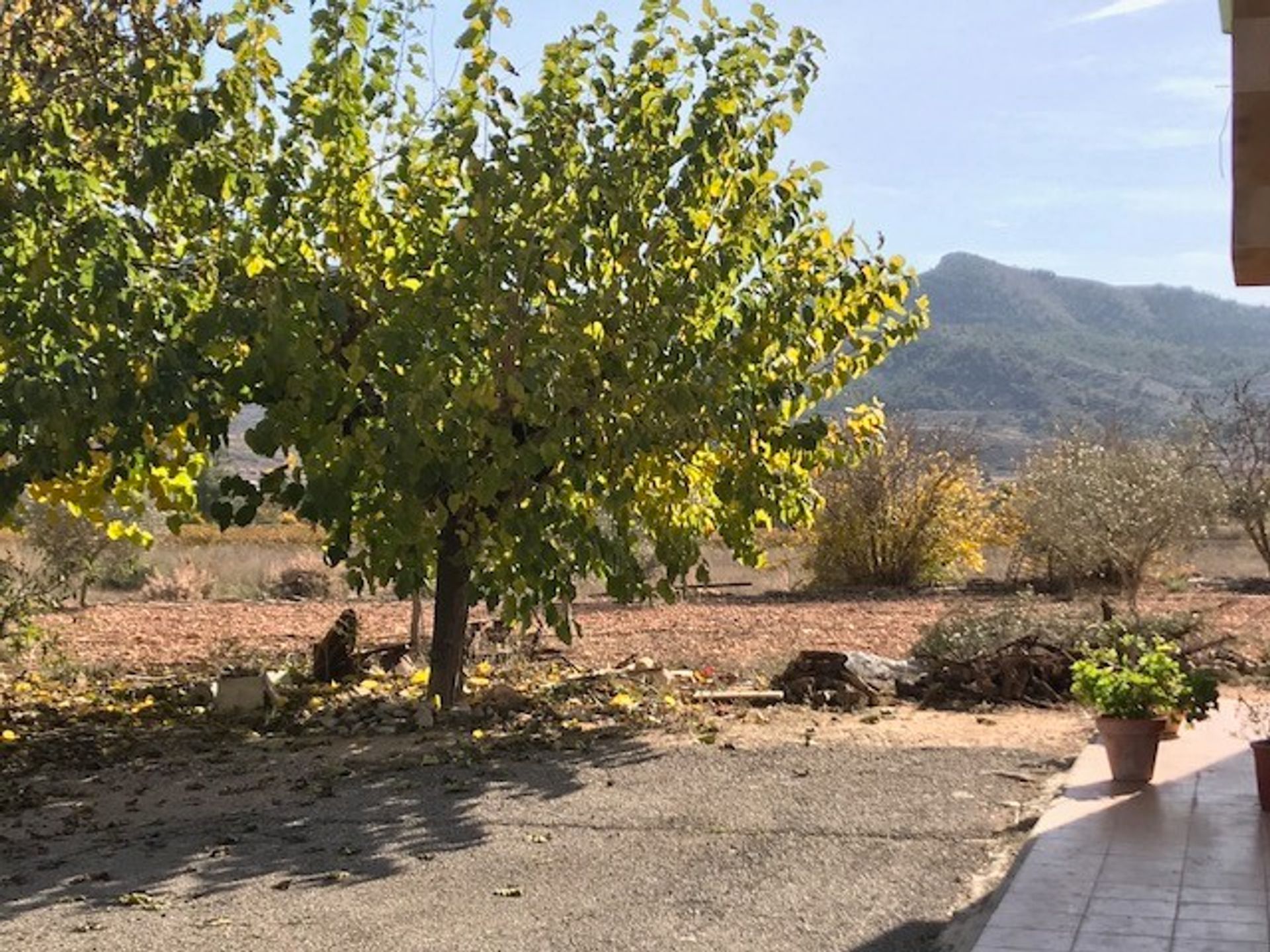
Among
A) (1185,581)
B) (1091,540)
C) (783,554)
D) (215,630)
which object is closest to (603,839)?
(215,630)

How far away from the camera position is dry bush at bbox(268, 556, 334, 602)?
72.5 feet

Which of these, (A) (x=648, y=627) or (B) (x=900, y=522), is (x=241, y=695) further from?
(B) (x=900, y=522)

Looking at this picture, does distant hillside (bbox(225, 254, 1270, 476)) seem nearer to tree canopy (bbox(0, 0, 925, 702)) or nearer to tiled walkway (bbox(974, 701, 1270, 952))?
tree canopy (bbox(0, 0, 925, 702))

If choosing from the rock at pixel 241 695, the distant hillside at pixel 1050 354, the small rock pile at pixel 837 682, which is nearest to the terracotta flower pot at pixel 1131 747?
the small rock pile at pixel 837 682

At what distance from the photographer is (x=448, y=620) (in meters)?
10.6

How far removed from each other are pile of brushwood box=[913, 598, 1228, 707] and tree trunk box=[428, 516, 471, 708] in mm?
3231

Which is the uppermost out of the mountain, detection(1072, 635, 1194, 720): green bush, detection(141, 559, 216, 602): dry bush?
the mountain

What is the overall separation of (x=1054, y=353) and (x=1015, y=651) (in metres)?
115

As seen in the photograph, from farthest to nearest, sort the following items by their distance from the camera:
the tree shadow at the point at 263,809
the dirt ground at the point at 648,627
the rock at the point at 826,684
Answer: the dirt ground at the point at 648,627, the rock at the point at 826,684, the tree shadow at the point at 263,809

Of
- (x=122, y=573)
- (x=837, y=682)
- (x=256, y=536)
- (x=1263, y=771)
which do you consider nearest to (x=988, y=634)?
(x=837, y=682)

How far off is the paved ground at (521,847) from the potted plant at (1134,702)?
51cm

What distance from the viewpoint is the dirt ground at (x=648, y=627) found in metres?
14.2

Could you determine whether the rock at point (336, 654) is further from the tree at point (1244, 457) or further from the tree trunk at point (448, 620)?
the tree at point (1244, 457)

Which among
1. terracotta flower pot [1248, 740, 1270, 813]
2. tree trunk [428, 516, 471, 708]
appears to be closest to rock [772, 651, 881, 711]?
tree trunk [428, 516, 471, 708]
